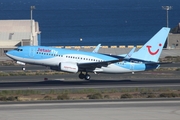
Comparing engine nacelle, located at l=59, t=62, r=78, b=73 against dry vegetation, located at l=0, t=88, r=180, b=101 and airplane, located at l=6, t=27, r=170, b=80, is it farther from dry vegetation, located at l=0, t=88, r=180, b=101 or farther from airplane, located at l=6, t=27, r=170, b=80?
dry vegetation, located at l=0, t=88, r=180, b=101

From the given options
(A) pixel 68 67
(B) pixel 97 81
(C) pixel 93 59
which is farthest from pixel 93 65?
(A) pixel 68 67

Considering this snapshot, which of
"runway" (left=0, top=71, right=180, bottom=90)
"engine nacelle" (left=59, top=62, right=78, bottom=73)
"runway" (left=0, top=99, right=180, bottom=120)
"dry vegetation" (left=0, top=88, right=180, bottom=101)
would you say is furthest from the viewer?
"engine nacelle" (left=59, top=62, right=78, bottom=73)

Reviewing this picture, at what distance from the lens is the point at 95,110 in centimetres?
4034

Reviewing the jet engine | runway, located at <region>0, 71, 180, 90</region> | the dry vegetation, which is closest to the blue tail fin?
runway, located at <region>0, 71, 180, 90</region>

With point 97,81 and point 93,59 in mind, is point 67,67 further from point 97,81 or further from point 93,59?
point 97,81

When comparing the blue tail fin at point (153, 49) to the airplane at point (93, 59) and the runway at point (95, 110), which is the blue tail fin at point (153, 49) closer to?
the airplane at point (93, 59)

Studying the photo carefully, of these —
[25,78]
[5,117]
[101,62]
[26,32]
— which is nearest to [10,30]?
[26,32]

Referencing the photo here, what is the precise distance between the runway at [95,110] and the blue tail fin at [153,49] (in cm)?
1706

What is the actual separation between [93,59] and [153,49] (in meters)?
6.53

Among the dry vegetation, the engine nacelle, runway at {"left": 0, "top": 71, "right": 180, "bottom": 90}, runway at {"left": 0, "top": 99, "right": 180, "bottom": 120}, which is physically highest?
the engine nacelle

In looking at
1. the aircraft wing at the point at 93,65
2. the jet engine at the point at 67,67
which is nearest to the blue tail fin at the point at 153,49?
the aircraft wing at the point at 93,65

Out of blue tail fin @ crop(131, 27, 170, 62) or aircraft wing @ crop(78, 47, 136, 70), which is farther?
blue tail fin @ crop(131, 27, 170, 62)

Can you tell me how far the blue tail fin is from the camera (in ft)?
205

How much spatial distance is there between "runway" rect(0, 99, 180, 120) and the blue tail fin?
17056 millimetres
